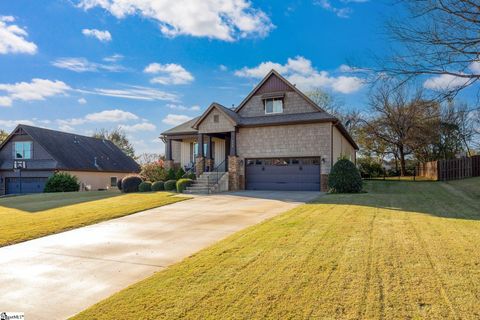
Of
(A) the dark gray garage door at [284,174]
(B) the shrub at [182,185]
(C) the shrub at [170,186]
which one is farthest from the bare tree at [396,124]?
(C) the shrub at [170,186]

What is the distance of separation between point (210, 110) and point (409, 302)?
19.0 metres

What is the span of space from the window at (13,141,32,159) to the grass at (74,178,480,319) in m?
32.9

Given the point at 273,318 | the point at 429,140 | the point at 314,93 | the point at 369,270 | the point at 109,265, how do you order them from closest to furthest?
the point at 273,318 → the point at 369,270 → the point at 109,265 → the point at 429,140 → the point at 314,93

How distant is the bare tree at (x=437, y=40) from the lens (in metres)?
9.43

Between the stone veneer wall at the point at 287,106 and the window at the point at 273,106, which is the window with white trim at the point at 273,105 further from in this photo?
the stone veneer wall at the point at 287,106

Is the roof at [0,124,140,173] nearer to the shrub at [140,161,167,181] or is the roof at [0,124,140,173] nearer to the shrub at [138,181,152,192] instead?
the shrub at [140,161,167,181]

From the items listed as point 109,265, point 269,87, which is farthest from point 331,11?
point 109,265

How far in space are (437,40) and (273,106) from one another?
12.8 m

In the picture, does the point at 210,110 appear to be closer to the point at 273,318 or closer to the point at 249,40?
the point at 249,40

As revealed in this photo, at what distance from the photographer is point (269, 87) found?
21938 mm

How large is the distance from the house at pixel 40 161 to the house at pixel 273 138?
16.7 metres

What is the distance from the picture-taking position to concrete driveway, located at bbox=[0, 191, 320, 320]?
4.46 m

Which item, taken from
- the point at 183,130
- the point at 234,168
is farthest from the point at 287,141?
the point at 183,130

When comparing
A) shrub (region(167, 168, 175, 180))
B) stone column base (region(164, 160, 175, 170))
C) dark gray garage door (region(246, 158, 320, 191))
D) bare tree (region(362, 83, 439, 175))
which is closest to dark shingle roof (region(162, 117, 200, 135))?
stone column base (region(164, 160, 175, 170))
